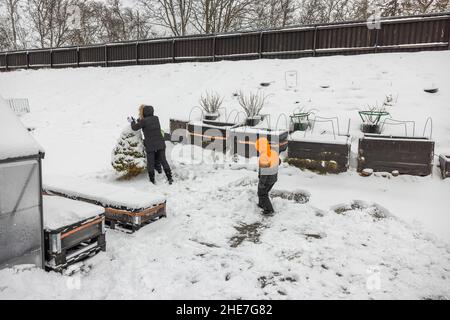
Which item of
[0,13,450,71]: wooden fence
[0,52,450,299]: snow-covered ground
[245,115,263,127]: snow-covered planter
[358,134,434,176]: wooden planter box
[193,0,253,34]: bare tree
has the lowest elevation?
[0,52,450,299]: snow-covered ground

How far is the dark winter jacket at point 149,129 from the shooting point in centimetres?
780

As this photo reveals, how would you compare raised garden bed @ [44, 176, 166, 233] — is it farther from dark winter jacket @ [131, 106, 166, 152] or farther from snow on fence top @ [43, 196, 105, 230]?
dark winter jacket @ [131, 106, 166, 152]

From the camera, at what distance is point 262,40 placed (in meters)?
16.0

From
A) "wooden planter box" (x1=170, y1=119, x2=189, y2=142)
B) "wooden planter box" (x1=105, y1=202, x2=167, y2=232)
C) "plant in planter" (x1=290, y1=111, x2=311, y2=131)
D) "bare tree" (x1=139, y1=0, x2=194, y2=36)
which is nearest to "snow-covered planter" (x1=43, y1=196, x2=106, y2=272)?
"wooden planter box" (x1=105, y1=202, x2=167, y2=232)

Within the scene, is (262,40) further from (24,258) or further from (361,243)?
(24,258)

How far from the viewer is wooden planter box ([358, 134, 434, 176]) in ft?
24.5

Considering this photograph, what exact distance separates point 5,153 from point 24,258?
1221 mm

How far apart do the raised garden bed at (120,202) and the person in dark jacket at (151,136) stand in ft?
5.32

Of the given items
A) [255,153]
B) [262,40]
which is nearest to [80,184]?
[255,153]

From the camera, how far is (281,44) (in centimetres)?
1570

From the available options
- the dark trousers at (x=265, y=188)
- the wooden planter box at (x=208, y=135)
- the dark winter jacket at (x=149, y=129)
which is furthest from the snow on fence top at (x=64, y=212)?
the wooden planter box at (x=208, y=135)

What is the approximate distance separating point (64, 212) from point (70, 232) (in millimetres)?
335

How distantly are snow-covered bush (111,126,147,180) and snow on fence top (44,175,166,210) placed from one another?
135 cm

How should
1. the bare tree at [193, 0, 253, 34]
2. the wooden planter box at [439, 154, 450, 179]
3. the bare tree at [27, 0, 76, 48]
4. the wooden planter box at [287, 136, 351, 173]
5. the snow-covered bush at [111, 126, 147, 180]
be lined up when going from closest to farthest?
the wooden planter box at [439, 154, 450, 179] < the wooden planter box at [287, 136, 351, 173] < the snow-covered bush at [111, 126, 147, 180] < the bare tree at [193, 0, 253, 34] < the bare tree at [27, 0, 76, 48]
